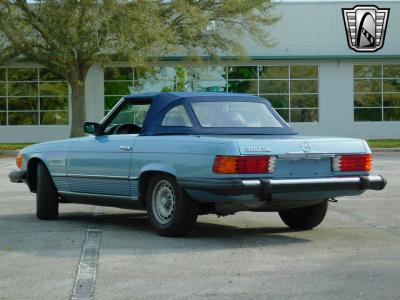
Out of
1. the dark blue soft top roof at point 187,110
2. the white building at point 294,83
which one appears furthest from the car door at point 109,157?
the white building at point 294,83

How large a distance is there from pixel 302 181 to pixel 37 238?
279cm

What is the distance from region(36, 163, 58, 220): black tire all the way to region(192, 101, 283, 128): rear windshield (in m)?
2.28

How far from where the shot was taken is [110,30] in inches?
1190

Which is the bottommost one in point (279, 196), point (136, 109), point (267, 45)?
point (279, 196)

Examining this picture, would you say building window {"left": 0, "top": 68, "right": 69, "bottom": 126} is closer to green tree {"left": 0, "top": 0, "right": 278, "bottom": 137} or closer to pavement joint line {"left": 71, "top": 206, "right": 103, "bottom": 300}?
green tree {"left": 0, "top": 0, "right": 278, "bottom": 137}

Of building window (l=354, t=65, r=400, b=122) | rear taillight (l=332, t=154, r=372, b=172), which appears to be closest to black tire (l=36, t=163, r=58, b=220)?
rear taillight (l=332, t=154, r=372, b=172)

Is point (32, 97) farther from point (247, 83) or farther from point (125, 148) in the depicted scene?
point (125, 148)

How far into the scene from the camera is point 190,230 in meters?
8.88

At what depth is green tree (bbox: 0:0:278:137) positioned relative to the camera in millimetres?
30031

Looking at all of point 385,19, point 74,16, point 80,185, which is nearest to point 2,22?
point 74,16

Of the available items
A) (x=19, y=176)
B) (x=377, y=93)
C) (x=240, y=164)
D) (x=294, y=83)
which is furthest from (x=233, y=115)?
(x=377, y=93)

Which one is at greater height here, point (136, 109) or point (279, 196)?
point (136, 109)

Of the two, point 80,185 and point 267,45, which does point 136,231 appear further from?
point 267,45

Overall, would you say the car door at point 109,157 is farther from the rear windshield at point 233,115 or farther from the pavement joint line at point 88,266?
the rear windshield at point 233,115
